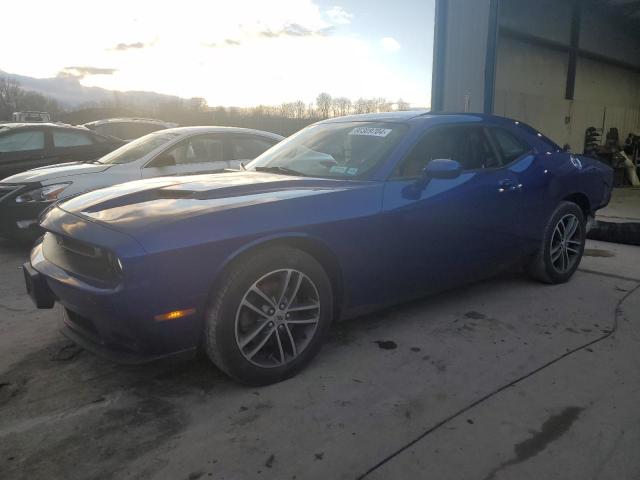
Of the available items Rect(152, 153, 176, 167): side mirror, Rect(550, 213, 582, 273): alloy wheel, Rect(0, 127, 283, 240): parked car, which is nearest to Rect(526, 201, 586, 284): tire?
Rect(550, 213, 582, 273): alloy wheel

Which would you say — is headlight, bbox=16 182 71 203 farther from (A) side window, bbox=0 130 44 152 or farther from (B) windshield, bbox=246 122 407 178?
(B) windshield, bbox=246 122 407 178

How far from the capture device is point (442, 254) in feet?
10.9

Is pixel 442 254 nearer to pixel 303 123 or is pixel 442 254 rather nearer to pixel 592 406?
pixel 592 406

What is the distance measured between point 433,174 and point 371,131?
0.63m

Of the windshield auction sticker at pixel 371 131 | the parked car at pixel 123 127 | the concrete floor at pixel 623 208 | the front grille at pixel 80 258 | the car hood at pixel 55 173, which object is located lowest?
the concrete floor at pixel 623 208

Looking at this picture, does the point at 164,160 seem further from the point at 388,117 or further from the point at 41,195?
the point at 388,117

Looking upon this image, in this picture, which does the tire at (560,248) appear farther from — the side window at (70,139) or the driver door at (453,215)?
the side window at (70,139)

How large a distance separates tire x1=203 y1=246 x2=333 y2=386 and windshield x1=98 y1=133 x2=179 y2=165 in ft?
12.9

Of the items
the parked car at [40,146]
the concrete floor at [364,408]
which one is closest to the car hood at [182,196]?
the concrete floor at [364,408]

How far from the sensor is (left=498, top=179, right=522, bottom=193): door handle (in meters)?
3.65

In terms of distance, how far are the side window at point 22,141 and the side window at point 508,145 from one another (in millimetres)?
6687

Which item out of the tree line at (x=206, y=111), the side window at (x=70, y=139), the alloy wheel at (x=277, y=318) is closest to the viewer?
the alloy wheel at (x=277, y=318)

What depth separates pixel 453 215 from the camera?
10.9 feet

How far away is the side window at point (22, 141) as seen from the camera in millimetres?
7398
